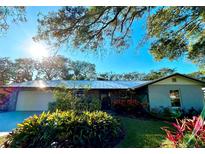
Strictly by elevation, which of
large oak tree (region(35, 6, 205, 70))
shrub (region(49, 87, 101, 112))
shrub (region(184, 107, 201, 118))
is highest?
large oak tree (region(35, 6, 205, 70))

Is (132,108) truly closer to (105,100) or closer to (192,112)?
(192,112)

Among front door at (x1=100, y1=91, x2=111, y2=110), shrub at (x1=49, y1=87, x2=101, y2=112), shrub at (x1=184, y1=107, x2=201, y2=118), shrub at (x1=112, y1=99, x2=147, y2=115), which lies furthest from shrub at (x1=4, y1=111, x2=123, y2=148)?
front door at (x1=100, y1=91, x2=111, y2=110)

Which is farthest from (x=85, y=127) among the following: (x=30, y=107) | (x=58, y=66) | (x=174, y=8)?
(x=58, y=66)

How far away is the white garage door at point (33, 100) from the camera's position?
12102mm

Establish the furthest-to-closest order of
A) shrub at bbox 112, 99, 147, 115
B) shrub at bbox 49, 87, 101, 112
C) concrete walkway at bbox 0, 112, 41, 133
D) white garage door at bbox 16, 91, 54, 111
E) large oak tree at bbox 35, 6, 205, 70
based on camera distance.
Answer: white garage door at bbox 16, 91, 54, 111
shrub at bbox 112, 99, 147, 115
shrub at bbox 49, 87, 101, 112
concrete walkway at bbox 0, 112, 41, 133
large oak tree at bbox 35, 6, 205, 70

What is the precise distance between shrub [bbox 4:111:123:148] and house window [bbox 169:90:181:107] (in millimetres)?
6646

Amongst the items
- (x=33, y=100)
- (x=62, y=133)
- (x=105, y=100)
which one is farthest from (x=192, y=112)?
(x=33, y=100)

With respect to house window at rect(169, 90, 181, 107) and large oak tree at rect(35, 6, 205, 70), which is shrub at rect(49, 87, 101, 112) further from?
house window at rect(169, 90, 181, 107)

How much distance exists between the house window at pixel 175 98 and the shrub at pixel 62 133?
665 cm

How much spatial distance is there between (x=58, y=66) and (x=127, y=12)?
19.2m

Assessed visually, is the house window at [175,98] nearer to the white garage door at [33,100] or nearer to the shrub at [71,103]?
the shrub at [71,103]

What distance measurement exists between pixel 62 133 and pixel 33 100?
30.8 feet

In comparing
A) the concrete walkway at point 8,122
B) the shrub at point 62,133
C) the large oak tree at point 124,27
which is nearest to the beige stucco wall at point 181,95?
the large oak tree at point 124,27

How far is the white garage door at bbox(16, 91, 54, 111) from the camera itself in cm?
1210
